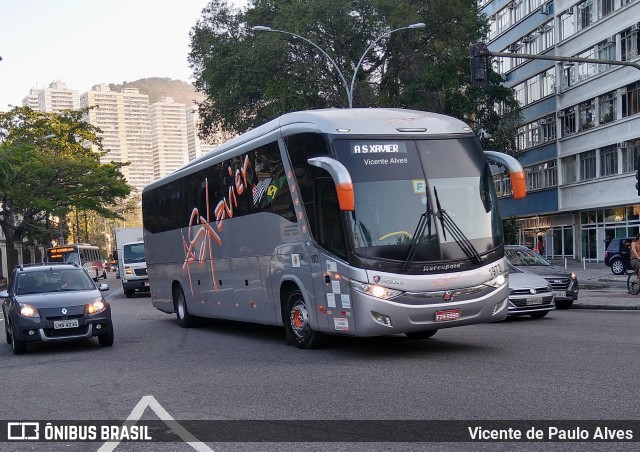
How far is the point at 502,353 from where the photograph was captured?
11.5 metres

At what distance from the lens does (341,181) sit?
1042cm

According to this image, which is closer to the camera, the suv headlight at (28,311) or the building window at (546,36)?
the suv headlight at (28,311)

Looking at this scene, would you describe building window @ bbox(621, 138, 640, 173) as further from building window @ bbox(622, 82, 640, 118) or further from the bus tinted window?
the bus tinted window

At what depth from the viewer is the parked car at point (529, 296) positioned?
1641cm

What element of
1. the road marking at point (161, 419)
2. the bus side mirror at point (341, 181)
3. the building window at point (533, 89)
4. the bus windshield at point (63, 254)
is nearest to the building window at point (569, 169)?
the building window at point (533, 89)

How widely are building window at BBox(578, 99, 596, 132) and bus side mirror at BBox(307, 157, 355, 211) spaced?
39584 mm

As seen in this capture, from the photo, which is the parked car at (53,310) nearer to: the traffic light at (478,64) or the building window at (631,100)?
the traffic light at (478,64)

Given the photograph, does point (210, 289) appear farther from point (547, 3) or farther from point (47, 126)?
point (47, 126)

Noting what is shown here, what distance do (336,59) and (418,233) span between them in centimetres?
2934

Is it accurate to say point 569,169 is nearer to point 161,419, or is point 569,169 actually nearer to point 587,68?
point 587,68

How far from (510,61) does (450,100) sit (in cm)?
1822

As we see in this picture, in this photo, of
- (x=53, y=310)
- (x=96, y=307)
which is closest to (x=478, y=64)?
(x=96, y=307)

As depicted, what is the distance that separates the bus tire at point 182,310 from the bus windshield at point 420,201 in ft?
27.3

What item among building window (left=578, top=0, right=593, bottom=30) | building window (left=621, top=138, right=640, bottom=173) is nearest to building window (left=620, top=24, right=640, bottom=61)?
building window (left=578, top=0, right=593, bottom=30)
